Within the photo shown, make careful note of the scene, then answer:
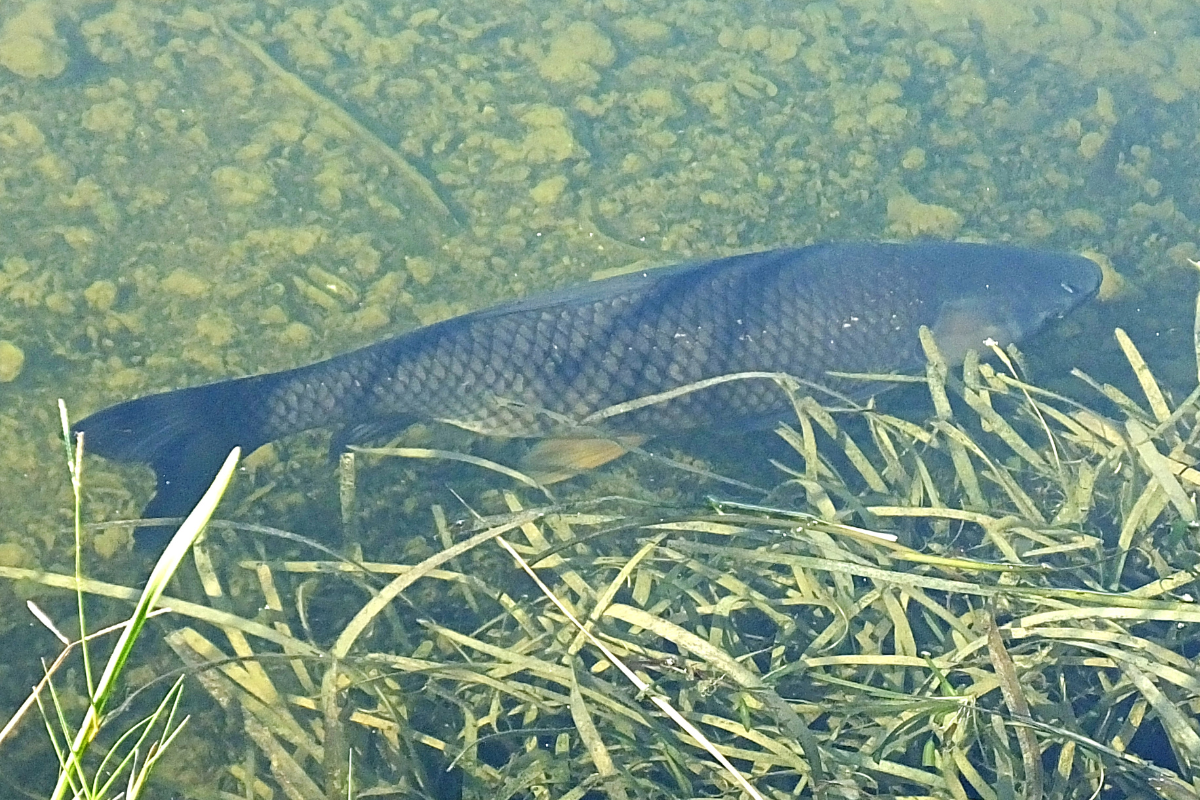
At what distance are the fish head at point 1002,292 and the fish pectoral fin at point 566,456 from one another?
133cm

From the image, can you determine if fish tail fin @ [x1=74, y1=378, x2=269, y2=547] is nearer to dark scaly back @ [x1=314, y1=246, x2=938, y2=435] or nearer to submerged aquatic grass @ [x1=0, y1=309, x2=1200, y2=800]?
submerged aquatic grass @ [x1=0, y1=309, x2=1200, y2=800]

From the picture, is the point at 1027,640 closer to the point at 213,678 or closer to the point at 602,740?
the point at 602,740

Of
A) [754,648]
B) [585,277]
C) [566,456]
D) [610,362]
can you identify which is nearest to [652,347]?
[610,362]

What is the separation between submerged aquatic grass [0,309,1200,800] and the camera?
2.39 m

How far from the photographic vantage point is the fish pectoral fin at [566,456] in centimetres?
338

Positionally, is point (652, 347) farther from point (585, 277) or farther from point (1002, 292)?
point (1002, 292)

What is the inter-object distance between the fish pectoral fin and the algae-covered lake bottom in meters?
0.10

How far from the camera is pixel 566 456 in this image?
11.2ft

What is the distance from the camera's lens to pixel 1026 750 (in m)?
2.28

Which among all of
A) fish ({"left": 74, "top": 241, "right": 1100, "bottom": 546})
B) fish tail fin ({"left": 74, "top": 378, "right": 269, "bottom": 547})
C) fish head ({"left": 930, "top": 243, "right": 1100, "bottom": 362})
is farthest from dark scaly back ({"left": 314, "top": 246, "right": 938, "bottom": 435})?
fish tail fin ({"left": 74, "top": 378, "right": 269, "bottom": 547})

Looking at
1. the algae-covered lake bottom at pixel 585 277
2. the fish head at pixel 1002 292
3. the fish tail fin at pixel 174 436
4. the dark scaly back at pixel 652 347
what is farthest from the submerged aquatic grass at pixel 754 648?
the fish head at pixel 1002 292

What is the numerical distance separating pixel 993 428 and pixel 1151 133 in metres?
2.49

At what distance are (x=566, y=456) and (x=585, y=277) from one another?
961 mm

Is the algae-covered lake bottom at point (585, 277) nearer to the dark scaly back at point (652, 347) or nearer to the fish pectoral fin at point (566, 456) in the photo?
the fish pectoral fin at point (566, 456)
